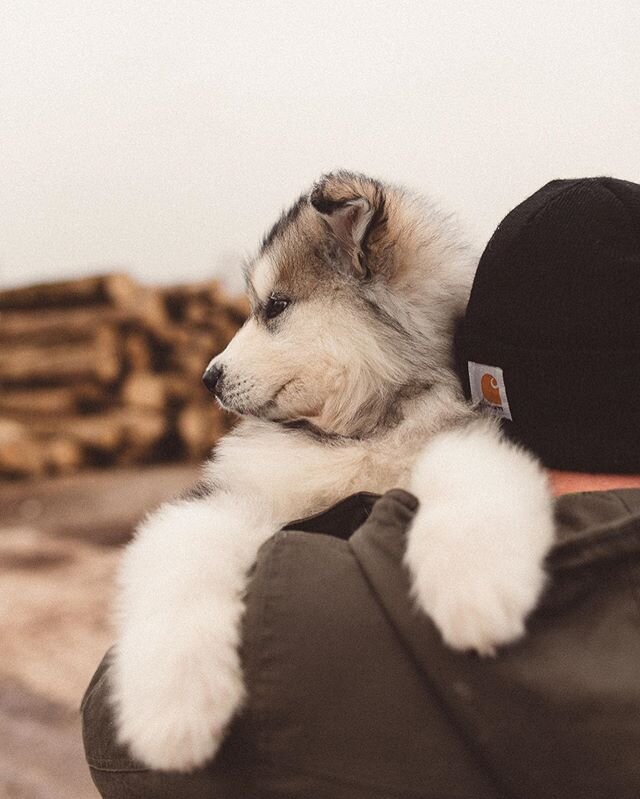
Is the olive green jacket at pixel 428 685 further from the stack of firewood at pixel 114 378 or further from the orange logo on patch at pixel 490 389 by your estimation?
the stack of firewood at pixel 114 378

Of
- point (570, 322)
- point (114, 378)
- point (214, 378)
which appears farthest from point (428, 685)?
point (114, 378)

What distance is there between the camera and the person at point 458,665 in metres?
0.94

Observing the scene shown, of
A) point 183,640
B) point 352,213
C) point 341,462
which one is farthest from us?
point 352,213

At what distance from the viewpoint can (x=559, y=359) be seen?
1.22 m

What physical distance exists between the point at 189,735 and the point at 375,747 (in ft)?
0.89

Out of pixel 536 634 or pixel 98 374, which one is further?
pixel 98 374

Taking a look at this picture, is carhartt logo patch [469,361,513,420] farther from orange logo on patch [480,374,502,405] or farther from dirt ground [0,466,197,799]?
dirt ground [0,466,197,799]

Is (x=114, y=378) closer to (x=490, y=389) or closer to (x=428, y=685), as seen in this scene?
(x=490, y=389)

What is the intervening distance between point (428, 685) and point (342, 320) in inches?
38.4

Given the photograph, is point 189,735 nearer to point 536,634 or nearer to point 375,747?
point 375,747

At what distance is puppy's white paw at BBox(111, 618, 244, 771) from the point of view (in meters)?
1.10

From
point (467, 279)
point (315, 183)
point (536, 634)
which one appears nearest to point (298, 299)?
point (315, 183)

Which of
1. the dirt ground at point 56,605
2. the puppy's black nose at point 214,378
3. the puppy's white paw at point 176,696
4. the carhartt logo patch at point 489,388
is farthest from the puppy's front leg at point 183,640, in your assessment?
the dirt ground at point 56,605

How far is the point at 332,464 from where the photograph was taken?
5.26ft
